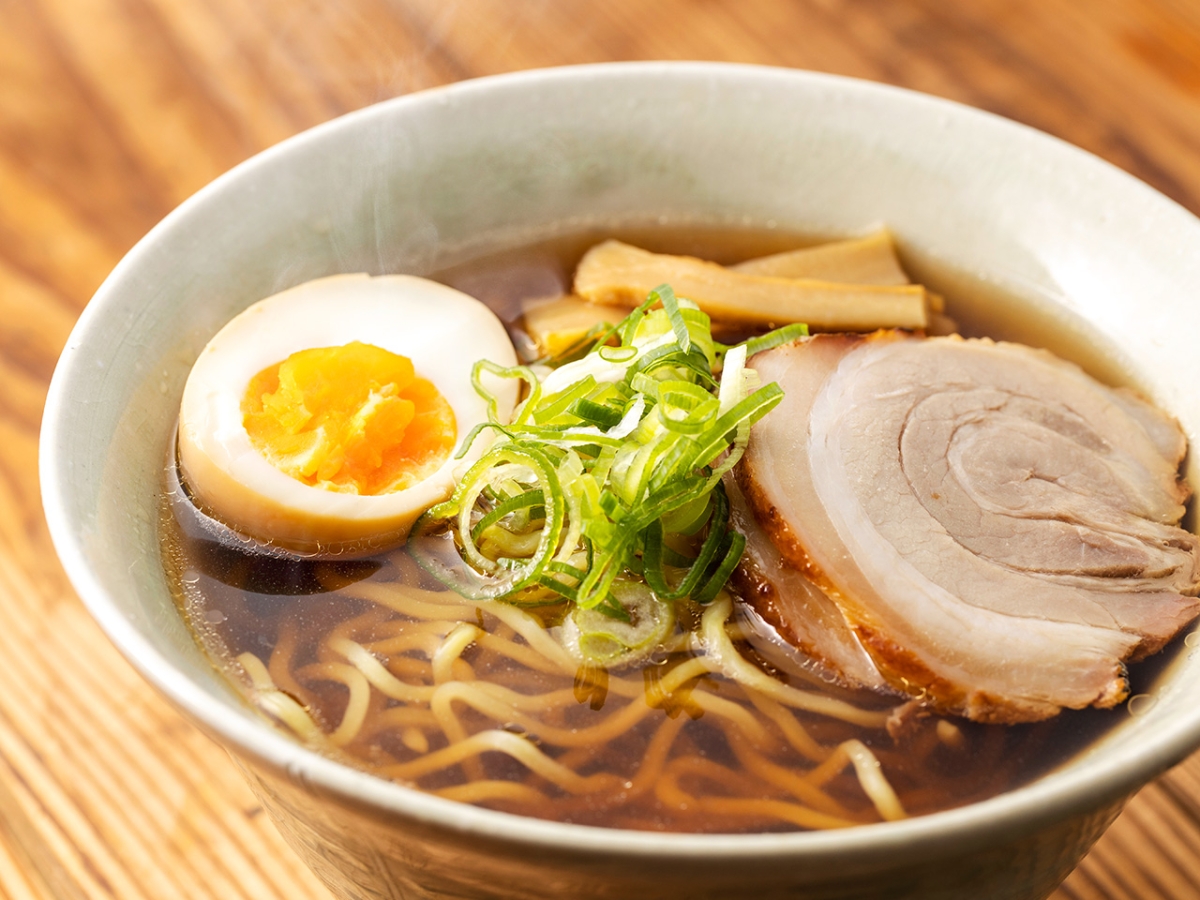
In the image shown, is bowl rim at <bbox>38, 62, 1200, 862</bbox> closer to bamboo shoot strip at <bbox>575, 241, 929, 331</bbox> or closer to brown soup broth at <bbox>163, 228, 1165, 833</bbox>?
brown soup broth at <bbox>163, 228, 1165, 833</bbox>

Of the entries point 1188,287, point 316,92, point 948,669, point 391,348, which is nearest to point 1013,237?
point 1188,287

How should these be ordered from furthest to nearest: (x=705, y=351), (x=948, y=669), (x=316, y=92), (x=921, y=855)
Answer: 1. (x=316, y=92)
2. (x=705, y=351)
3. (x=948, y=669)
4. (x=921, y=855)

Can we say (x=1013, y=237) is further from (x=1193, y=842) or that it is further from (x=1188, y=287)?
(x=1193, y=842)

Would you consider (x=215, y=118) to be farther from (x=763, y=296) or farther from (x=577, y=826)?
(x=577, y=826)

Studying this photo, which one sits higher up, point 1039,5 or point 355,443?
point 1039,5

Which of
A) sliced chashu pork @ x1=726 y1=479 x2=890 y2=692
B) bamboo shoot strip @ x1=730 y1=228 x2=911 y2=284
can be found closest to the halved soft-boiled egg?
sliced chashu pork @ x1=726 y1=479 x2=890 y2=692

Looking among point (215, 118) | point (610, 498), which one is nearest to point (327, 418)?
point (610, 498)
